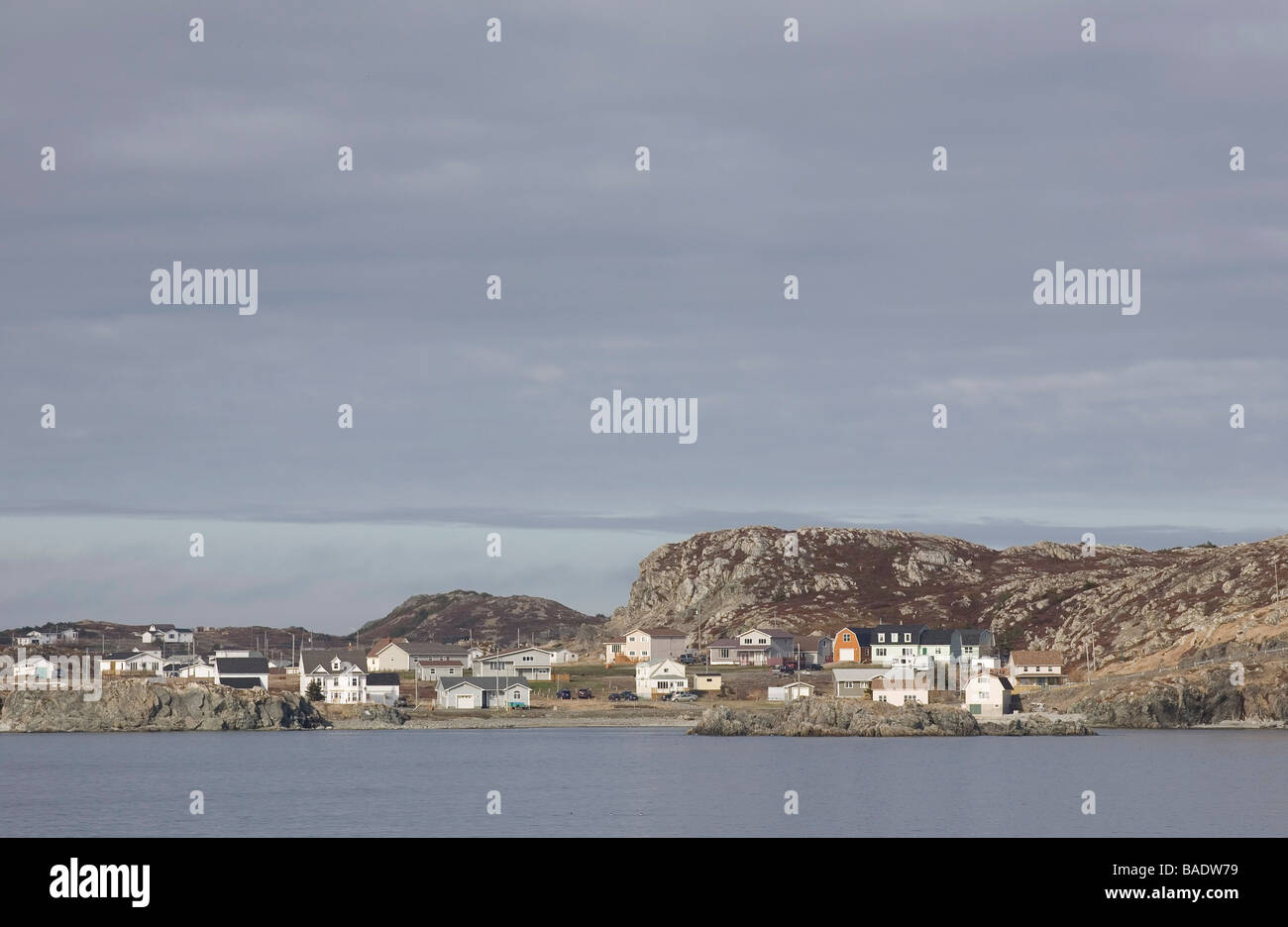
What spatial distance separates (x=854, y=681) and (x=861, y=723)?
75.2ft

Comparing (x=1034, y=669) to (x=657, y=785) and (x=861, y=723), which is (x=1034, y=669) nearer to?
(x=861, y=723)

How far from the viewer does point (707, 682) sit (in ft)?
588

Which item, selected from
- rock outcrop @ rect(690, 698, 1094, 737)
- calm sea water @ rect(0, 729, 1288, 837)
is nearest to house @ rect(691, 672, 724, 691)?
rock outcrop @ rect(690, 698, 1094, 737)

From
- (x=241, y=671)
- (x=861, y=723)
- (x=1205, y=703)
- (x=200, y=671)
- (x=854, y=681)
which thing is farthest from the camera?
(x=200, y=671)

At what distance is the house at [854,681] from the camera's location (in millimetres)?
165375

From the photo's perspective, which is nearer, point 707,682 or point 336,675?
point 336,675

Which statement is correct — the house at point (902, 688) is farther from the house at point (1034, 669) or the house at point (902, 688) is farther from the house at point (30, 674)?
the house at point (30, 674)

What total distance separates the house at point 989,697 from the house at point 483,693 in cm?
5150

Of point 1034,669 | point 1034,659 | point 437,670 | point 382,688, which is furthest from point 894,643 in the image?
point 382,688

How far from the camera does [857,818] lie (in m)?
75.8
